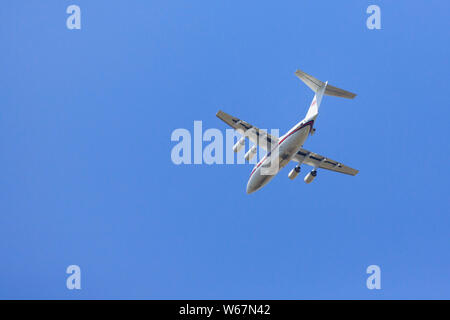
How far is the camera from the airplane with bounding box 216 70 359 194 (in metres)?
29.2

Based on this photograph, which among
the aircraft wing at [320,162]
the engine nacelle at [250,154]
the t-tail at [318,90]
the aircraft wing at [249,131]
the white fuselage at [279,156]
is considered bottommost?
the white fuselage at [279,156]

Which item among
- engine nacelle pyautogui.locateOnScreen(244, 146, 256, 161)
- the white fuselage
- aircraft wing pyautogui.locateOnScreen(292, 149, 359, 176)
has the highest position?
aircraft wing pyautogui.locateOnScreen(292, 149, 359, 176)

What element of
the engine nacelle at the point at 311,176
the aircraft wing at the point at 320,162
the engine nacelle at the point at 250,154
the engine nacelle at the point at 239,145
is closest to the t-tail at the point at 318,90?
the engine nacelle at the point at 250,154

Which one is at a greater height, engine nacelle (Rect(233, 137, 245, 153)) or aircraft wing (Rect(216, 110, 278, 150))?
aircraft wing (Rect(216, 110, 278, 150))

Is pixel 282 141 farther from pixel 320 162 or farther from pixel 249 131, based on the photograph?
pixel 320 162

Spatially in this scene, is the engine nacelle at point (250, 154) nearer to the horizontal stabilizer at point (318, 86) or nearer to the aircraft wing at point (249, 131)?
the aircraft wing at point (249, 131)

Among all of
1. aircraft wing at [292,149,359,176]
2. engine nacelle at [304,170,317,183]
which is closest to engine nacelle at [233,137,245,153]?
aircraft wing at [292,149,359,176]

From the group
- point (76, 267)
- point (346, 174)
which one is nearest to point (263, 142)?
point (346, 174)

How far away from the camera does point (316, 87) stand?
31.0 m

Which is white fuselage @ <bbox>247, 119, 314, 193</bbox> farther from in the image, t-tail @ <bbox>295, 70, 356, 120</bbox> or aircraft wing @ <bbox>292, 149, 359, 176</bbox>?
aircraft wing @ <bbox>292, 149, 359, 176</bbox>

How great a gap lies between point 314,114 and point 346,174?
31.6 feet

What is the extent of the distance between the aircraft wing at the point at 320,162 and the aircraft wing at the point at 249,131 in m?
3.11

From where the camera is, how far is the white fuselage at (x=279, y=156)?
28.9 metres

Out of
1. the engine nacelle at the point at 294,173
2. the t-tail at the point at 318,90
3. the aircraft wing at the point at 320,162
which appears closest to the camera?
the t-tail at the point at 318,90
